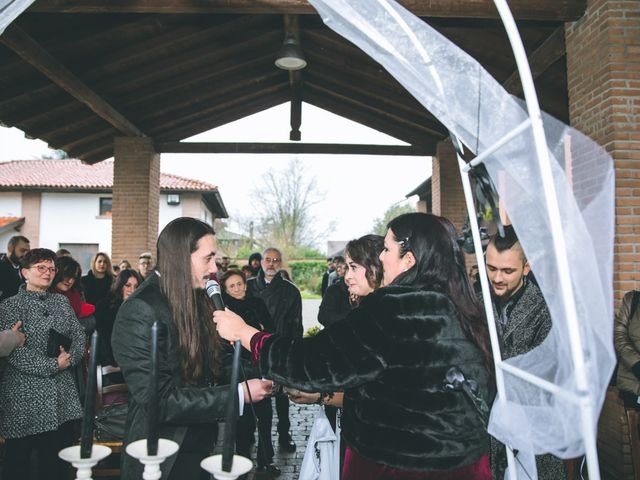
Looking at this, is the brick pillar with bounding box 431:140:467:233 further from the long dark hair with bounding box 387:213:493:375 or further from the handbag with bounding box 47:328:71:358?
the long dark hair with bounding box 387:213:493:375

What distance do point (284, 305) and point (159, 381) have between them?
409cm

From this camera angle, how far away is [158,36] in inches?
296

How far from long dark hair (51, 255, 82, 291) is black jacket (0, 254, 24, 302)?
774 millimetres

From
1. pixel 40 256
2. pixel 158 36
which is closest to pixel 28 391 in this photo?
pixel 40 256

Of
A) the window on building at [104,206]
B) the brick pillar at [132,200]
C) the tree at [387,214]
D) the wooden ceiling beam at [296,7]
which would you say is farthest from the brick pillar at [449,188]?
the tree at [387,214]

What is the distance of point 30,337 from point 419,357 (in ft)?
9.66

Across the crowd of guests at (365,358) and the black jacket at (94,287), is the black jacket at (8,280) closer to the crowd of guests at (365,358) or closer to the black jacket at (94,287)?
the black jacket at (94,287)

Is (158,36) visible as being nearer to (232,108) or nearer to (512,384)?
(232,108)

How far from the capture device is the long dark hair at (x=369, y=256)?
3.88 m

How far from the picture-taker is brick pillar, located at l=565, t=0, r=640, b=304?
4793mm

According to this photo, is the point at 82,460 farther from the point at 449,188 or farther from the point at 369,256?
the point at 449,188

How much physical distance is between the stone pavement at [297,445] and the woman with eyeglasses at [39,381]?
1.80 metres

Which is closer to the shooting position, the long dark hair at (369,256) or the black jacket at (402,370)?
the black jacket at (402,370)

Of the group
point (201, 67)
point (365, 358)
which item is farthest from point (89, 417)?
point (201, 67)
